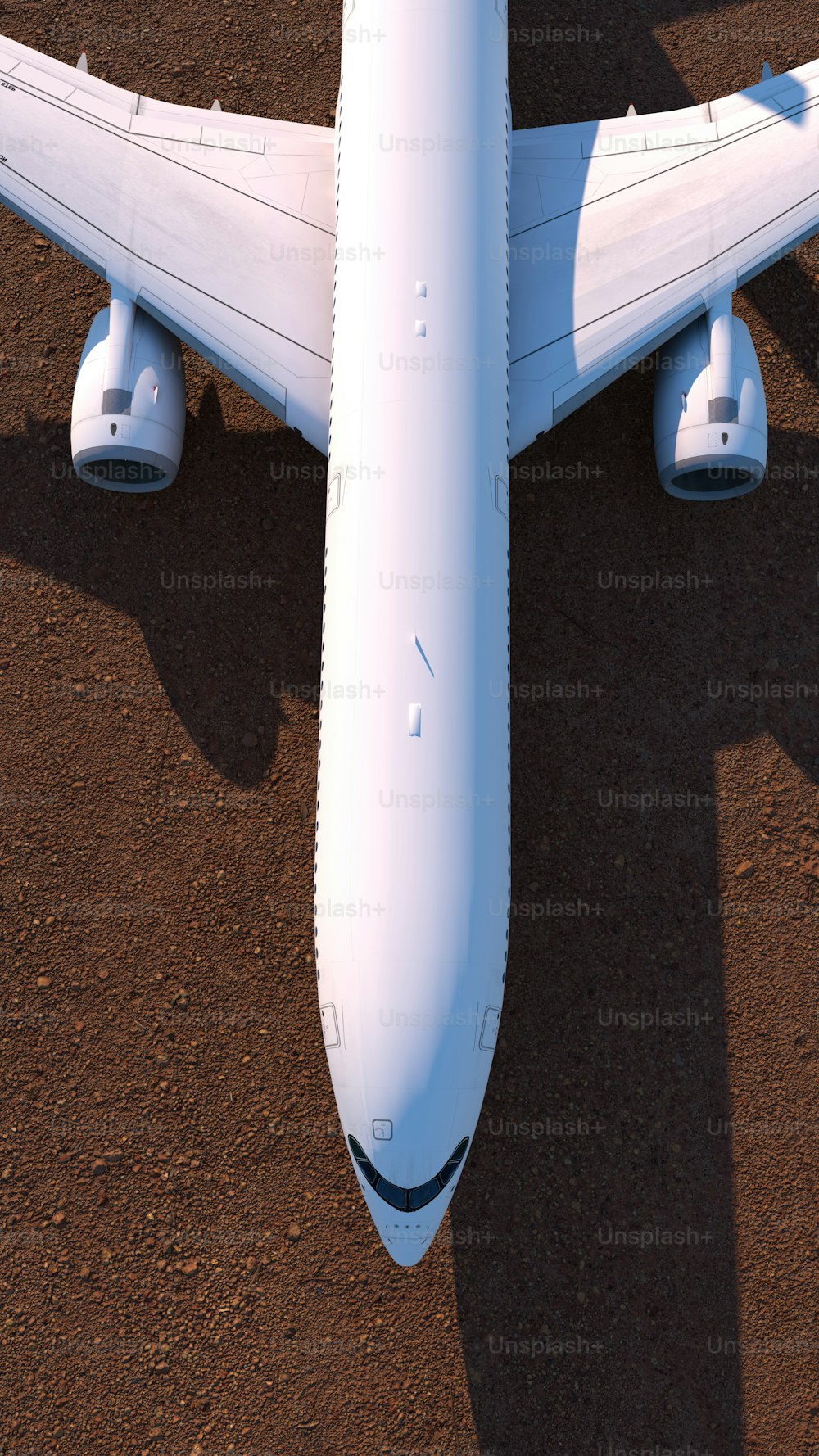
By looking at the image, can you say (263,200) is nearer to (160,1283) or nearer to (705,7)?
(705,7)

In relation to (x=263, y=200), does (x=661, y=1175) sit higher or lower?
lower

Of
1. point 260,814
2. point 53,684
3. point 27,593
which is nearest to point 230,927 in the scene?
point 260,814

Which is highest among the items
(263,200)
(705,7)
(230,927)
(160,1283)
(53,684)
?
(705,7)

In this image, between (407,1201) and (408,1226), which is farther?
(408,1226)

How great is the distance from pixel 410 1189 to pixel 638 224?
13.4m

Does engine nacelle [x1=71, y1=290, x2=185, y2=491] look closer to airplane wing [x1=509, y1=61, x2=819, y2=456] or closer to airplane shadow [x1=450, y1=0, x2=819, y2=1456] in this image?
airplane wing [x1=509, y1=61, x2=819, y2=456]

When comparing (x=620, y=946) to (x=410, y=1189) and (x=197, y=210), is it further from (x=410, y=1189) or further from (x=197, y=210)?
(x=197, y=210)

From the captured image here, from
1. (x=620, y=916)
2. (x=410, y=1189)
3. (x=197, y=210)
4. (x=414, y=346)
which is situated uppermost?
(x=197, y=210)

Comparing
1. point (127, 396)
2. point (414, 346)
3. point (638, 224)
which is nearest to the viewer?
point (414, 346)

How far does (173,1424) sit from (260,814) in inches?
337

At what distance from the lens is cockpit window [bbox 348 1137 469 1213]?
437 inches

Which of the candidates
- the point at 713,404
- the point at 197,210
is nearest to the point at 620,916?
the point at 713,404

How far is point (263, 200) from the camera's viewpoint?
50.0 feet

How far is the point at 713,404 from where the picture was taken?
571 inches
